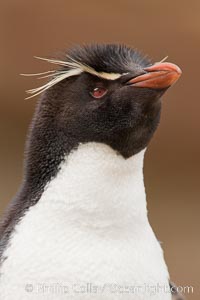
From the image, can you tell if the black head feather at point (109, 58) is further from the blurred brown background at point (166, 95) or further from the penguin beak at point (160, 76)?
the blurred brown background at point (166, 95)

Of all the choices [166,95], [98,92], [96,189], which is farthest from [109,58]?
[166,95]

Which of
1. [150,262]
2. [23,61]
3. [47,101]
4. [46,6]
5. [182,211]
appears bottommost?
[182,211]

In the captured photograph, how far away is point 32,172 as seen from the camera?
129 cm

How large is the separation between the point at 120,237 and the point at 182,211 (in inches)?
68.2

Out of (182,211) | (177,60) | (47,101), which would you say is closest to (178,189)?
(182,211)

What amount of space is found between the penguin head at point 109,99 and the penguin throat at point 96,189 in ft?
0.06

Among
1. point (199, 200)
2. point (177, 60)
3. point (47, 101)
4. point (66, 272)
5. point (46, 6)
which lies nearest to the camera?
point (66, 272)

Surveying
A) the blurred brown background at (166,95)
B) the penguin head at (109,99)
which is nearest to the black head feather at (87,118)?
the penguin head at (109,99)

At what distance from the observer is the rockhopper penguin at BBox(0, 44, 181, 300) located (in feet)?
3.93

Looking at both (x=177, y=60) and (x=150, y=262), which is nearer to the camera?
(x=150, y=262)

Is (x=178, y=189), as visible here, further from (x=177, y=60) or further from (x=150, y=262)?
(x=150, y=262)

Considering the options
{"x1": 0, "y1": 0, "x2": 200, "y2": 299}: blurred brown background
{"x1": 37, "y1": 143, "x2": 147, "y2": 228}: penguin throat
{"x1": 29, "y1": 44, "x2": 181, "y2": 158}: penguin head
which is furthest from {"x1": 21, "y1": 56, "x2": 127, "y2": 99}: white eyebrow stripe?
{"x1": 0, "y1": 0, "x2": 200, "y2": 299}: blurred brown background

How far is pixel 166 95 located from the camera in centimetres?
270

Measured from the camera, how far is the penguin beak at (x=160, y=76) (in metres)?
1.19
